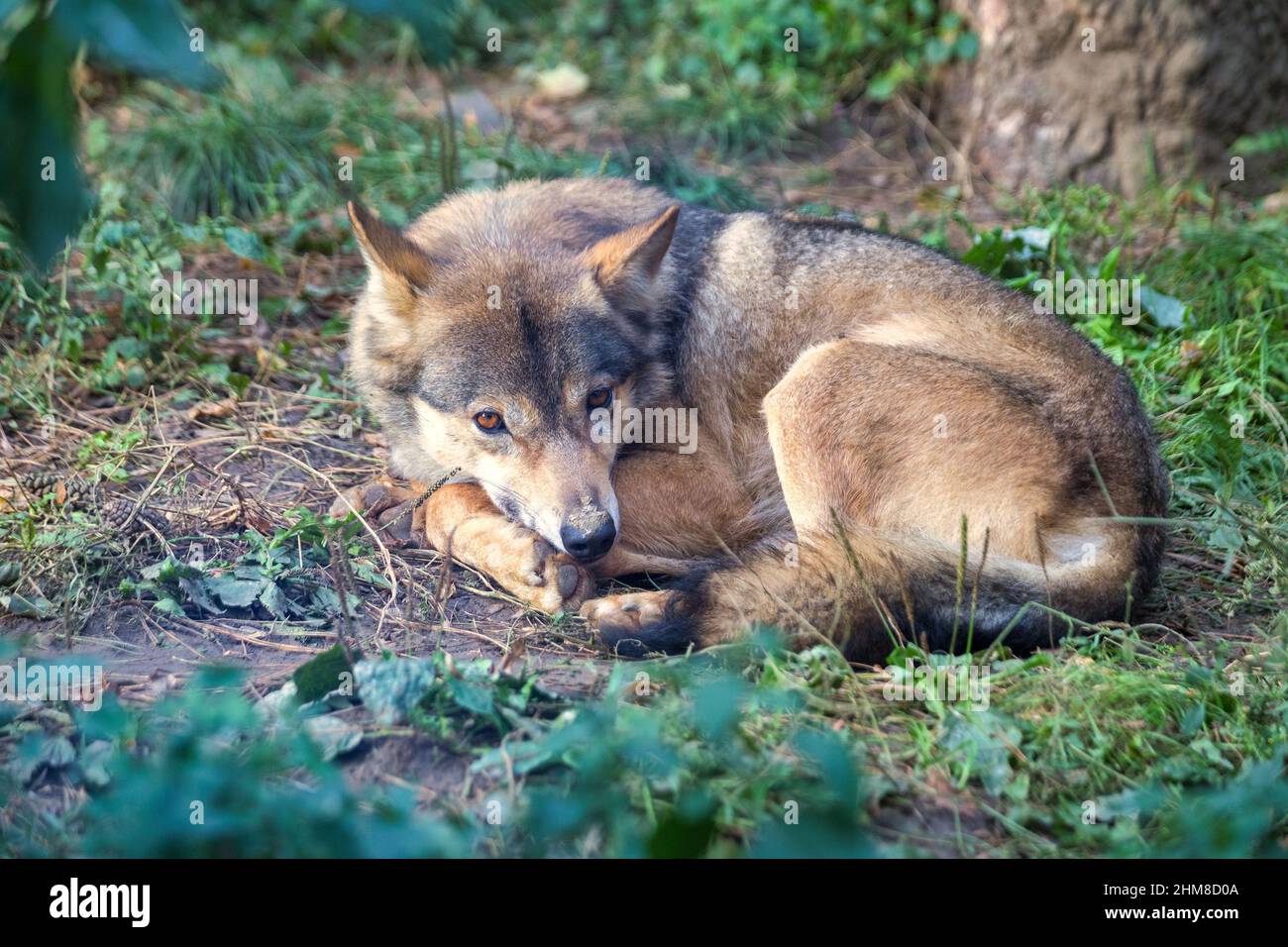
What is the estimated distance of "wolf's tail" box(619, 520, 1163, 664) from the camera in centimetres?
379

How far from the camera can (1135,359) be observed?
594 cm

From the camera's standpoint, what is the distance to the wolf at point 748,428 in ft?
12.8

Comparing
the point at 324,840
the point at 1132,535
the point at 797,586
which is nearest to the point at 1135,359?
the point at 1132,535

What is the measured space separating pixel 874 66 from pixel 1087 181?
2.11m

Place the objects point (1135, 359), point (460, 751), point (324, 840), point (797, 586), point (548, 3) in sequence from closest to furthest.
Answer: point (324, 840), point (460, 751), point (797, 586), point (1135, 359), point (548, 3)

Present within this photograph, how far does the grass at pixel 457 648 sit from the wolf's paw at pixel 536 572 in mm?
88

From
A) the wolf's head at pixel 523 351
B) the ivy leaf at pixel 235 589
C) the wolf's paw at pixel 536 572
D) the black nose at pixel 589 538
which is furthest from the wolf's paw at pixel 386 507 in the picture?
the black nose at pixel 589 538

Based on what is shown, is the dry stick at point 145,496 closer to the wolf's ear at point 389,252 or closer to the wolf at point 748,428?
the wolf at point 748,428

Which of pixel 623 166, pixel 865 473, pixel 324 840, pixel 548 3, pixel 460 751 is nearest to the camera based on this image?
pixel 324 840

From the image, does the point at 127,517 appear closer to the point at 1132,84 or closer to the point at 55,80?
the point at 55,80

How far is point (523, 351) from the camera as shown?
4398 mm

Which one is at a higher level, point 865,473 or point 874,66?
point 874,66

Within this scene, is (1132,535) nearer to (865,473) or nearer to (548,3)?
(865,473)

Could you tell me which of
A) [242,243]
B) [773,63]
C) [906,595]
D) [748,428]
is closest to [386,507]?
[748,428]
